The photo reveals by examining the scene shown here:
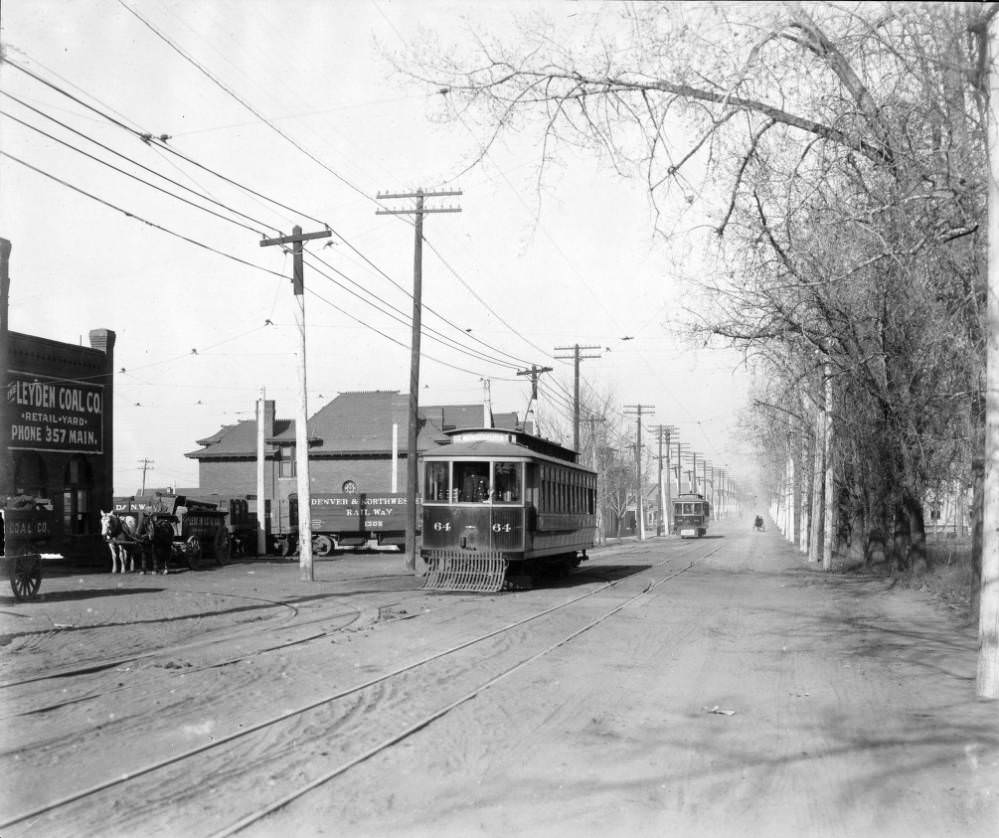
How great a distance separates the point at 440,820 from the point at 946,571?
67.4ft

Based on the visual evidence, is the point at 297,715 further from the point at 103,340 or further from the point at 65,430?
the point at 103,340

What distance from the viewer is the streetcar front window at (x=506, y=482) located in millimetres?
20469

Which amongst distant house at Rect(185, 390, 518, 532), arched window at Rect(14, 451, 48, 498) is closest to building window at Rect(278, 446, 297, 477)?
distant house at Rect(185, 390, 518, 532)

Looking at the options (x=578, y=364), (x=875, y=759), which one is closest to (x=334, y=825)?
(x=875, y=759)

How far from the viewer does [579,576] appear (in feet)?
89.2

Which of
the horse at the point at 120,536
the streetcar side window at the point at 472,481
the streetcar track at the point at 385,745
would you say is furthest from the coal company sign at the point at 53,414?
the streetcar track at the point at 385,745

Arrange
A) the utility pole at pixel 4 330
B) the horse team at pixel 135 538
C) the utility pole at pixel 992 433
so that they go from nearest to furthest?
the utility pole at pixel 992 433 < the utility pole at pixel 4 330 < the horse team at pixel 135 538

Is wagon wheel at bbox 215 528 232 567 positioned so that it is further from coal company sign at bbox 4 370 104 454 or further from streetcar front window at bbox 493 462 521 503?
streetcar front window at bbox 493 462 521 503

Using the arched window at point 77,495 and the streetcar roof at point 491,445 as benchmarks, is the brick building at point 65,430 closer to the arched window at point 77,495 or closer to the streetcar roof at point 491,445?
the arched window at point 77,495

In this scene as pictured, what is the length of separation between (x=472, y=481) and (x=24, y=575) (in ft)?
27.2

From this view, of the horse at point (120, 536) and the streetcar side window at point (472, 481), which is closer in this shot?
the streetcar side window at point (472, 481)

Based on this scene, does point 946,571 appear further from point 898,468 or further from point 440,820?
point 440,820

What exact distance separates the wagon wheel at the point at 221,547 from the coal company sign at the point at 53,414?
14.1 ft

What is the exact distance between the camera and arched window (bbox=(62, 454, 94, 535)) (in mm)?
28375
